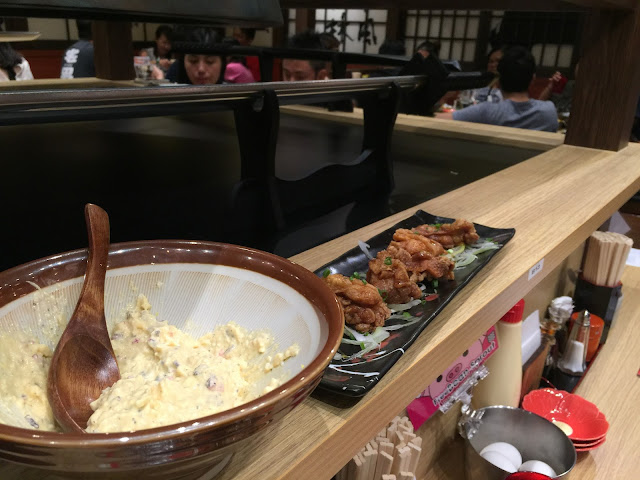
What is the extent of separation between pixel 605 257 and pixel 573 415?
2.26 feet

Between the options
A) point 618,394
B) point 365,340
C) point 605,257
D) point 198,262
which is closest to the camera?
point 198,262

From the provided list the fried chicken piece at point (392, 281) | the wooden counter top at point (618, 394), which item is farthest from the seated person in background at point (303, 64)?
the fried chicken piece at point (392, 281)

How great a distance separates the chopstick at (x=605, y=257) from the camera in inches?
82.4

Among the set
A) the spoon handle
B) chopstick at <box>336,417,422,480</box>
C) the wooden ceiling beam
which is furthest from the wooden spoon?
the wooden ceiling beam

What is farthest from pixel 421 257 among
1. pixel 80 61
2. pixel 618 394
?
pixel 80 61

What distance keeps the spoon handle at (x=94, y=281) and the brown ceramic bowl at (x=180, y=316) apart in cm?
2

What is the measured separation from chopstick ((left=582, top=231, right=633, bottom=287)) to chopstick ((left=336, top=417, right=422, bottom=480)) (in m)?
1.33

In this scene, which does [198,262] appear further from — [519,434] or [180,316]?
[519,434]

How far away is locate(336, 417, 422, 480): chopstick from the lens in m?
1.07

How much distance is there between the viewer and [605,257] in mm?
2119

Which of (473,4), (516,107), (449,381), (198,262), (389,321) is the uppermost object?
(473,4)

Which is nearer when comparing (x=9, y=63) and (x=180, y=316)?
(x=180, y=316)

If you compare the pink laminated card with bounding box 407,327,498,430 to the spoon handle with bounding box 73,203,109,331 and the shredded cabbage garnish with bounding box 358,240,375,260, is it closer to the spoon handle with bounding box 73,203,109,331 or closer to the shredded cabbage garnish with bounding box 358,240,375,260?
the shredded cabbage garnish with bounding box 358,240,375,260

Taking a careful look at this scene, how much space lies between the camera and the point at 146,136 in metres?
2.28
